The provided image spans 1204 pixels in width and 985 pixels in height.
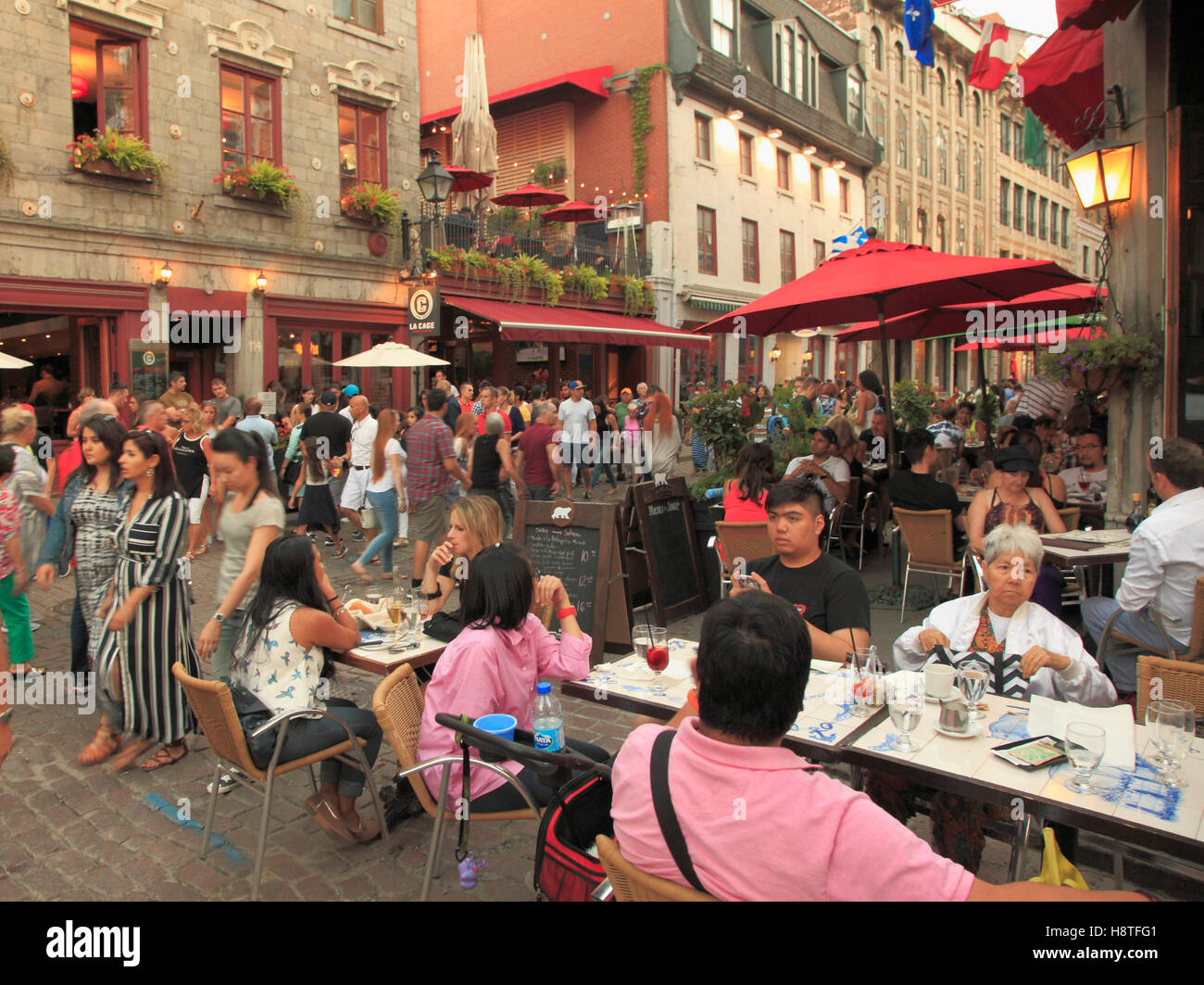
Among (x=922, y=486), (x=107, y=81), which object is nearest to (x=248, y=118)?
(x=107, y=81)

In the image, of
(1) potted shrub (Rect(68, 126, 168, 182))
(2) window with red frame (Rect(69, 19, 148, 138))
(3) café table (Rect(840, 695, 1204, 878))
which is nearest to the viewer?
(3) café table (Rect(840, 695, 1204, 878))

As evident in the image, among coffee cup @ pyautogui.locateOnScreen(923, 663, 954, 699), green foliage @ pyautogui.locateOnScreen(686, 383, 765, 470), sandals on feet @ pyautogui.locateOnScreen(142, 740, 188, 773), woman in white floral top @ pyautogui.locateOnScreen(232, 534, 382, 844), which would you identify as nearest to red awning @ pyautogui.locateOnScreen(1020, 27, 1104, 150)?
green foliage @ pyautogui.locateOnScreen(686, 383, 765, 470)

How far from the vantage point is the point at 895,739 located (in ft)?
9.30

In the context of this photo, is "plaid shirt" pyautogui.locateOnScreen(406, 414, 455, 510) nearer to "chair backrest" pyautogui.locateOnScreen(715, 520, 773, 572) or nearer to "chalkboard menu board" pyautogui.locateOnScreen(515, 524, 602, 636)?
"chalkboard menu board" pyautogui.locateOnScreen(515, 524, 602, 636)

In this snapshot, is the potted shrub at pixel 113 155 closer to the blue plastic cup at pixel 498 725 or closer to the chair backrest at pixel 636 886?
the blue plastic cup at pixel 498 725

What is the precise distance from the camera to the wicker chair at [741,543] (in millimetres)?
6316

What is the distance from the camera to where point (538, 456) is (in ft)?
31.8

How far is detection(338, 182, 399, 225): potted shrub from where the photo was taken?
15320 mm

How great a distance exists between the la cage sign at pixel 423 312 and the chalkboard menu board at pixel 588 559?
31.0 ft

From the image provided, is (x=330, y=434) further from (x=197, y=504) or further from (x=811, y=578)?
(x=811, y=578)

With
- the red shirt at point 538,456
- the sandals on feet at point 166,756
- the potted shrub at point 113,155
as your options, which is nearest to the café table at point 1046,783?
the sandals on feet at point 166,756

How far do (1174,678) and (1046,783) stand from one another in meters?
0.95

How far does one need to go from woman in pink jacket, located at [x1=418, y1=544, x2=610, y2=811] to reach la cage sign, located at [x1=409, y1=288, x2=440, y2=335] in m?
11.9
